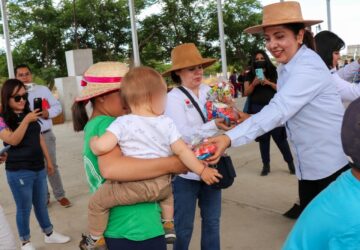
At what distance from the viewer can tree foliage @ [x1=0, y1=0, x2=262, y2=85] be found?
26031 mm

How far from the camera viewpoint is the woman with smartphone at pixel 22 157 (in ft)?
11.9

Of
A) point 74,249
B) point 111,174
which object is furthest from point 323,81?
point 74,249

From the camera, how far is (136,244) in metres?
1.86

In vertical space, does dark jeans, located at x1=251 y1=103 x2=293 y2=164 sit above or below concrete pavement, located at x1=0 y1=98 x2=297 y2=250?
above

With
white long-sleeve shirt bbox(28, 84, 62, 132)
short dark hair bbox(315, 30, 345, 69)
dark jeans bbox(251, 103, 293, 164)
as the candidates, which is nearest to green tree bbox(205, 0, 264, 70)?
dark jeans bbox(251, 103, 293, 164)

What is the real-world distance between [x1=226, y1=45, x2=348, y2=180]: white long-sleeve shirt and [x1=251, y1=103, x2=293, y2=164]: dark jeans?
3077mm

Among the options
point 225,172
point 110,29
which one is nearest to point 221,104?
point 225,172

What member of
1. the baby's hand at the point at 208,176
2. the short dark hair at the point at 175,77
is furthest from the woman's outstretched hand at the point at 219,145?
the short dark hair at the point at 175,77

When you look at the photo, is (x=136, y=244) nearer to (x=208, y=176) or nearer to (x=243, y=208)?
(x=208, y=176)

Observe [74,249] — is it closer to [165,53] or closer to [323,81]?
[323,81]

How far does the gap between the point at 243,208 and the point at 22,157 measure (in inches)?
93.3

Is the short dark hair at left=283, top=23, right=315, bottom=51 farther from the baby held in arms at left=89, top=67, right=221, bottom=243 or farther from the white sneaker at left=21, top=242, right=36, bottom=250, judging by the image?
the white sneaker at left=21, top=242, right=36, bottom=250

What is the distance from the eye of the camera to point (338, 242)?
1144mm

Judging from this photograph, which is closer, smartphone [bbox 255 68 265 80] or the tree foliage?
smartphone [bbox 255 68 265 80]
